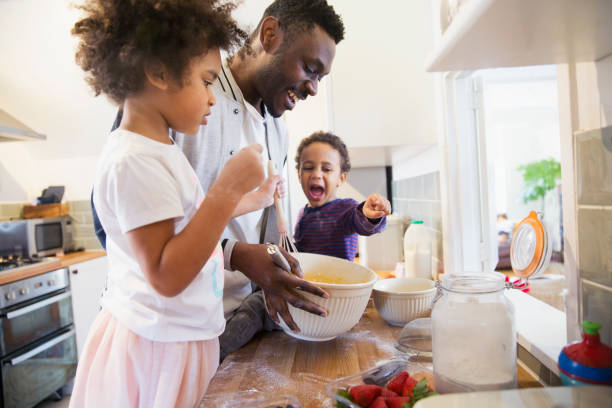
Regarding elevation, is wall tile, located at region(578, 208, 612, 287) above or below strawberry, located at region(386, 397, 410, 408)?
above

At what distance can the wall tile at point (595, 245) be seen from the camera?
1.76 ft

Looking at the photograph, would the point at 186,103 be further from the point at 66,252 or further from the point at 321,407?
the point at 66,252

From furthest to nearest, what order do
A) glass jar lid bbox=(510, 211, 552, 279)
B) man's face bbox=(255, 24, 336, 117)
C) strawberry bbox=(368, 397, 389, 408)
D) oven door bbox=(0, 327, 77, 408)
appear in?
oven door bbox=(0, 327, 77, 408)
man's face bbox=(255, 24, 336, 117)
glass jar lid bbox=(510, 211, 552, 279)
strawberry bbox=(368, 397, 389, 408)

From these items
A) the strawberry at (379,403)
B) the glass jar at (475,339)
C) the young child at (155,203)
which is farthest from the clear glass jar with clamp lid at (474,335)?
the young child at (155,203)

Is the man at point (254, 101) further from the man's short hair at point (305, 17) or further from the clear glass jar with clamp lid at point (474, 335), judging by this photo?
the clear glass jar with clamp lid at point (474, 335)

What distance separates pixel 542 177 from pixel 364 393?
5052mm

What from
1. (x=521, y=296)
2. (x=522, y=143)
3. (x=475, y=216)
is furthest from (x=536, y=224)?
(x=522, y=143)

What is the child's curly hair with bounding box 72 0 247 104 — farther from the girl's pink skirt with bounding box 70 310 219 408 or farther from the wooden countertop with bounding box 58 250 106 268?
the wooden countertop with bounding box 58 250 106 268

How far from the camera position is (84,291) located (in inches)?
98.3

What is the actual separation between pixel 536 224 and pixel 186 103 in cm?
68

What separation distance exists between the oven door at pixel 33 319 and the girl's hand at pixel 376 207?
187 cm

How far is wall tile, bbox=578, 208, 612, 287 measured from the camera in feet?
1.76

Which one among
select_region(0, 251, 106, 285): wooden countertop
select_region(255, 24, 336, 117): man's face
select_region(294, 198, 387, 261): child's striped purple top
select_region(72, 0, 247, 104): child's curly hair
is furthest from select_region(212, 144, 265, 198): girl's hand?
select_region(0, 251, 106, 285): wooden countertop

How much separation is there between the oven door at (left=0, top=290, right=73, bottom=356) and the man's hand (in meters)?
1.83
